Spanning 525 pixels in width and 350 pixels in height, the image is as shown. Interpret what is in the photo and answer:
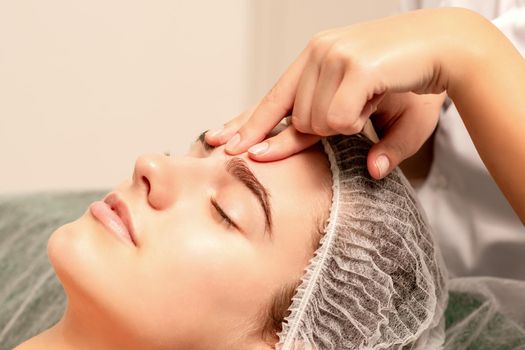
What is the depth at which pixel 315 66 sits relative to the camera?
3.51 feet

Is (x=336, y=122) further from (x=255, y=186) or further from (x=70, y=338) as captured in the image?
(x=70, y=338)

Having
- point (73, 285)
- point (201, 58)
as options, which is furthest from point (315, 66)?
point (201, 58)

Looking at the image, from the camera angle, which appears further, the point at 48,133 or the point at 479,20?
the point at 48,133

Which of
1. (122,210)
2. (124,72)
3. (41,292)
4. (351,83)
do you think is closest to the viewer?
(351,83)

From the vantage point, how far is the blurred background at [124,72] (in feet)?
7.40

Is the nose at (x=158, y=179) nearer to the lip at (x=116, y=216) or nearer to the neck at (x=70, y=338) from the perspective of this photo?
the lip at (x=116, y=216)

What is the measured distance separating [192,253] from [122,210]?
0.15 metres

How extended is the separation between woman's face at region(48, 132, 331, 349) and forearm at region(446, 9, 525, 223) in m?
0.28

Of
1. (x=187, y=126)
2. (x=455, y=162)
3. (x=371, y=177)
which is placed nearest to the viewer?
(x=371, y=177)

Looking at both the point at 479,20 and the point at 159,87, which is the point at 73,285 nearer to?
the point at 479,20

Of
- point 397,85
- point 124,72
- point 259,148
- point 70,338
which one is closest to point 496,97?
point 397,85

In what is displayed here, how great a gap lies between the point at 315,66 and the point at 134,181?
14.1 inches

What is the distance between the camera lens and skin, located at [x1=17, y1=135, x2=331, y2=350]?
3.46ft

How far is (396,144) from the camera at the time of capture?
1.20m
